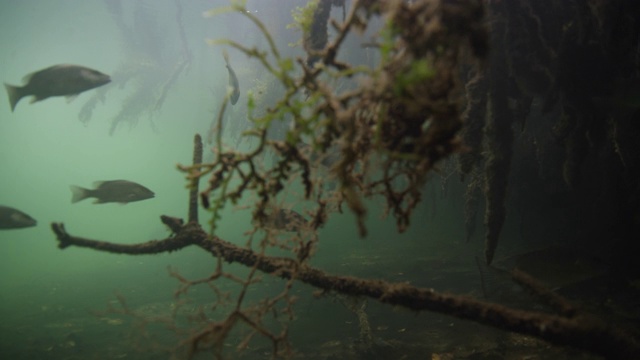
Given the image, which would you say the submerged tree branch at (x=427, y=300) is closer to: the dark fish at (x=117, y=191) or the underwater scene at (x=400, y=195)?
the underwater scene at (x=400, y=195)

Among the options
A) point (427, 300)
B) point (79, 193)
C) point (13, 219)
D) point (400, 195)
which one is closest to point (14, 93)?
point (79, 193)

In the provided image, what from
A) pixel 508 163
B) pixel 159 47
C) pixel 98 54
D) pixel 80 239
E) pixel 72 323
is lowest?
pixel 72 323

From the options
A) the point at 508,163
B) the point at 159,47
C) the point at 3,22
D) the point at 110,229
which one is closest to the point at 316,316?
the point at 508,163

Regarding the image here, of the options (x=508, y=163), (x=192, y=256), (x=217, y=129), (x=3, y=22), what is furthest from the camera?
(x=192, y=256)

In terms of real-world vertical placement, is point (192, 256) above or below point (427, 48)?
below

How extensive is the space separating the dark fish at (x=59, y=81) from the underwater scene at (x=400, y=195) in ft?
0.08

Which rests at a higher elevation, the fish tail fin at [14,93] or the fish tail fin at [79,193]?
the fish tail fin at [14,93]

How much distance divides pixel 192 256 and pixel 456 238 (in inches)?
686

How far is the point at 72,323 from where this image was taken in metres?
10.6

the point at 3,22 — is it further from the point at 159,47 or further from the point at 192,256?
the point at 192,256

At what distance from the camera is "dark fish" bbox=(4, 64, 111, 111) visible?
4828 mm

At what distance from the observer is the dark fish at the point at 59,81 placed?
15.8 feet

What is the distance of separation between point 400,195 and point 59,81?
17.6ft

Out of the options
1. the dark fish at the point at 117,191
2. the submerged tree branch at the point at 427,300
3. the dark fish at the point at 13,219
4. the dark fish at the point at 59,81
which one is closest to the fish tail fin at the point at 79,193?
the dark fish at the point at 117,191
